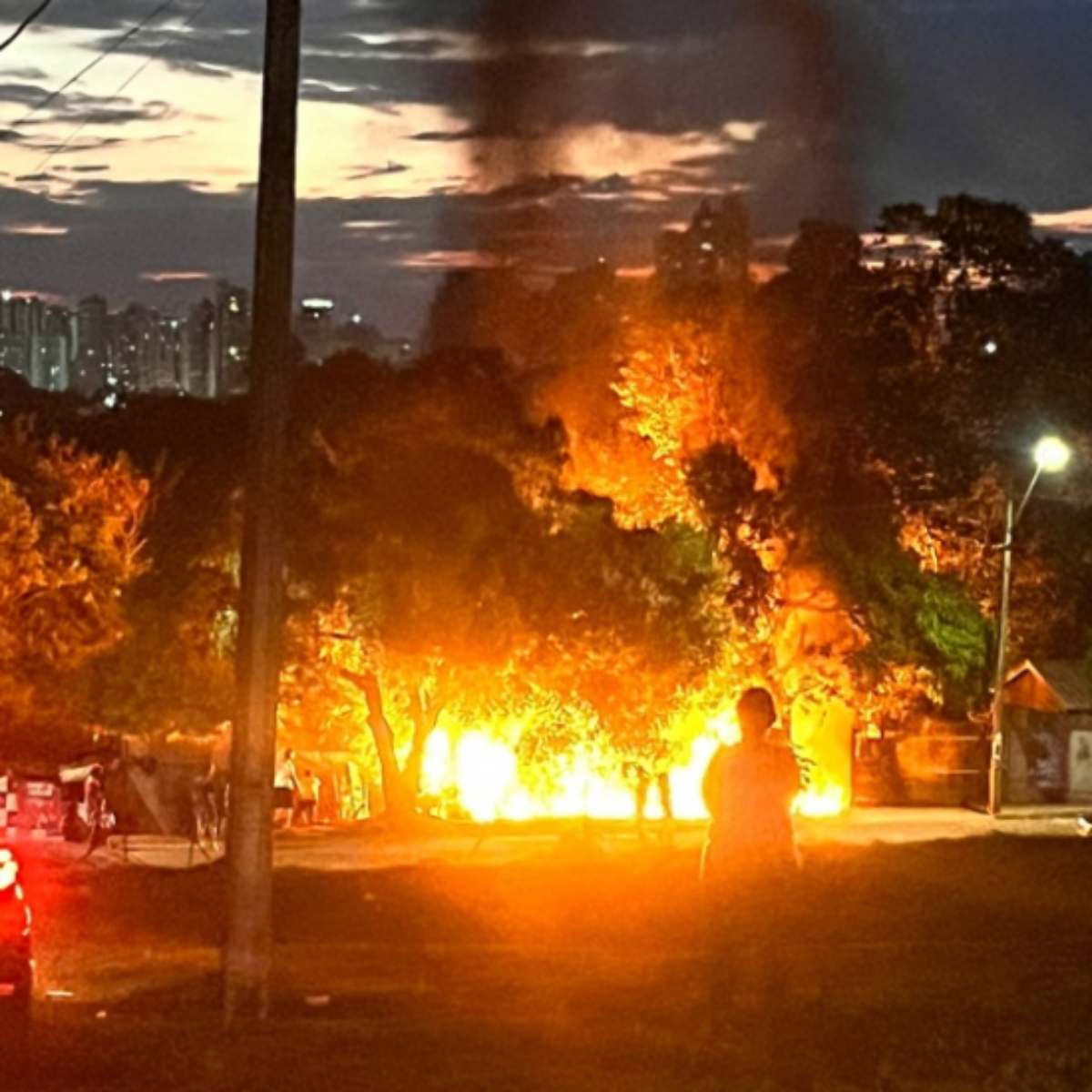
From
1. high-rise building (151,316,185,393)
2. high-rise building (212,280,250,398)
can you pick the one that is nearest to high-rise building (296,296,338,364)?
high-rise building (212,280,250,398)

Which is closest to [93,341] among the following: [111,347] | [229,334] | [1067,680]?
[111,347]

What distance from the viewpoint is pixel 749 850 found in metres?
12.0

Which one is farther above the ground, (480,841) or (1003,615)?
(1003,615)

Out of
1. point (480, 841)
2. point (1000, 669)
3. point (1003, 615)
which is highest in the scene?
point (1003, 615)

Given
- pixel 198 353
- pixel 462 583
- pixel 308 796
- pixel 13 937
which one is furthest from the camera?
pixel 198 353

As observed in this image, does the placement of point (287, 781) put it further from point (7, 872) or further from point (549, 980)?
point (7, 872)

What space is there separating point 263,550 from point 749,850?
3037 millimetres

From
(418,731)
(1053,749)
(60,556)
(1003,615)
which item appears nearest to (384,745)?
(418,731)

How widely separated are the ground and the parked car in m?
0.28

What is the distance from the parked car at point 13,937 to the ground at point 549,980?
276 mm

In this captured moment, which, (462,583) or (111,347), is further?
(111,347)

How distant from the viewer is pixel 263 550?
12406 millimetres

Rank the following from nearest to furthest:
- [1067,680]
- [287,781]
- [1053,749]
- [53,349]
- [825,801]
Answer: [287,781], [825,801], [1053,749], [1067,680], [53,349]

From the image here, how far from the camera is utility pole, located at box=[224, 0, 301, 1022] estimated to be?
12273 mm
